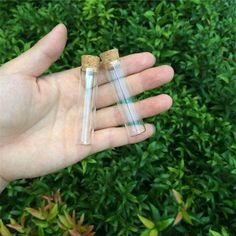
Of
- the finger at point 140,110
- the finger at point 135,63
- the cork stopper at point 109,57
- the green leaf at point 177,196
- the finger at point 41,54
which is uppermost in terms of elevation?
the finger at point 41,54

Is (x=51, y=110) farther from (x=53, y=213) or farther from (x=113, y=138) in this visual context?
(x=53, y=213)

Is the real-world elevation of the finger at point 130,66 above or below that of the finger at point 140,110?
above

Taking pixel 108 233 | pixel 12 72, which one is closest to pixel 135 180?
pixel 108 233

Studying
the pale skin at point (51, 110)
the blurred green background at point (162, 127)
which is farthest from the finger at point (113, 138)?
the blurred green background at point (162, 127)

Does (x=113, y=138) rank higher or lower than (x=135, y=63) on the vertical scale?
lower

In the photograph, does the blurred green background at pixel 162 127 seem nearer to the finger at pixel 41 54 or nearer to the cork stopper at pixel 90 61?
→ the cork stopper at pixel 90 61

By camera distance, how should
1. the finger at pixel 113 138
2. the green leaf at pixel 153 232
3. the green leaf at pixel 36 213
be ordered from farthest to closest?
the finger at pixel 113 138 → the green leaf at pixel 36 213 → the green leaf at pixel 153 232

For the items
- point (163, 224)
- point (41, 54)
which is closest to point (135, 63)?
point (41, 54)

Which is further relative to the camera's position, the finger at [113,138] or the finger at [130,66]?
the finger at [130,66]
